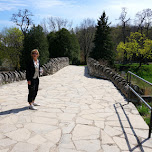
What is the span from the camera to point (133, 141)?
2713 millimetres

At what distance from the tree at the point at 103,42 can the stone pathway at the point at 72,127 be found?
73.0ft

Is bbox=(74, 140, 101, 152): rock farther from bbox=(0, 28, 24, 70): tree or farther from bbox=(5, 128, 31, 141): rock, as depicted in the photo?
bbox=(0, 28, 24, 70): tree

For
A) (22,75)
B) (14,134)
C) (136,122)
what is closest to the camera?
(14,134)

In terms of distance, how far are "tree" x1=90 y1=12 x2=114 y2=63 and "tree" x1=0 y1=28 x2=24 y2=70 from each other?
1414cm

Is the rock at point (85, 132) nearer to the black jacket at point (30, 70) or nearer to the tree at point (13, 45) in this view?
the black jacket at point (30, 70)

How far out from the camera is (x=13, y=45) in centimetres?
3102


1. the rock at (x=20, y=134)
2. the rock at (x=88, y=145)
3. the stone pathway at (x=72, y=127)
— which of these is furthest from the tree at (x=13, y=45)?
the rock at (x=88, y=145)

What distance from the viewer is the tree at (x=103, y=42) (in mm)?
26250

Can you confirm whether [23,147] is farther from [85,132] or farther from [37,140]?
[85,132]

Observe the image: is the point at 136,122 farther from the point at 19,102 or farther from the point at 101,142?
the point at 19,102

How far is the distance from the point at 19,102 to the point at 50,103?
3.04 ft

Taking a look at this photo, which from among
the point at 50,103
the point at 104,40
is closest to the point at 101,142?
the point at 50,103

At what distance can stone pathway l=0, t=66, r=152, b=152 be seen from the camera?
254cm

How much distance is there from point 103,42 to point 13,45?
1754cm
